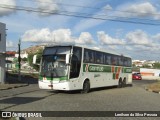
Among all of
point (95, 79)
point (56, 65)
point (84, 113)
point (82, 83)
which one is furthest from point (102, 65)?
point (84, 113)

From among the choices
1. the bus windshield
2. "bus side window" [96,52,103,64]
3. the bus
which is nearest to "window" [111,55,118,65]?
the bus

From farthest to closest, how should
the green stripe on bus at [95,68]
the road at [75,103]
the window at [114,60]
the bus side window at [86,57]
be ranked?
the window at [114,60]
the green stripe on bus at [95,68]
the bus side window at [86,57]
the road at [75,103]

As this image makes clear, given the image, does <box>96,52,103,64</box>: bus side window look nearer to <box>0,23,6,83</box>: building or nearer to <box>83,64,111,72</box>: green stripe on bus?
<box>83,64,111,72</box>: green stripe on bus

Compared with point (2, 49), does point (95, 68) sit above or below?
below

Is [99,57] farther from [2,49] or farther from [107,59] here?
[2,49]

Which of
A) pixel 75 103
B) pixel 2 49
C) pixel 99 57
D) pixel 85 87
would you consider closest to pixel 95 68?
pixel 99 57

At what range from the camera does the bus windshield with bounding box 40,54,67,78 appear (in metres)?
22.4

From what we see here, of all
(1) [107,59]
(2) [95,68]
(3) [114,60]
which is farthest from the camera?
(3) [114,60]

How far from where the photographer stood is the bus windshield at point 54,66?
882 inches

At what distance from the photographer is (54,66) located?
74.3 ft

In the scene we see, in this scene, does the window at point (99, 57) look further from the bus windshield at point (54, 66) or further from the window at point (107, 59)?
the bus windshield at point (54, 66)

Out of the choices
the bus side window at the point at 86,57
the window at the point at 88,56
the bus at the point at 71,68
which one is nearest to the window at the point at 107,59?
the bus at the point at 71,68

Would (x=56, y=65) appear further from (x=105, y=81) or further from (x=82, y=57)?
(x=105, y=81)

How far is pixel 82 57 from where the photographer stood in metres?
24.0
